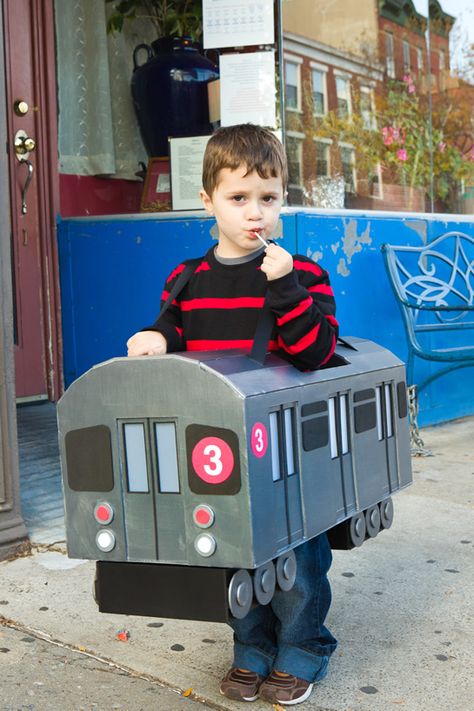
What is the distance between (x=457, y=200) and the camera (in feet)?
19.9

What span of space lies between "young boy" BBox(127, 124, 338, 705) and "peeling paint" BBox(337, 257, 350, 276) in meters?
2.68

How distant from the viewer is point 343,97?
5164mm

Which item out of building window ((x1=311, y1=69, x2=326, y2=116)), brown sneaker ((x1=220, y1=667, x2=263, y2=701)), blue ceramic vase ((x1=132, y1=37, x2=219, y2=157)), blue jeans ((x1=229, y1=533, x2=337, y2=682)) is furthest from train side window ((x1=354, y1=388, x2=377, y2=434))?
blue ceramic vase ((x1=132, y1=37, x2=219, y2=157))

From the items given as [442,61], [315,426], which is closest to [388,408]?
[315,426]

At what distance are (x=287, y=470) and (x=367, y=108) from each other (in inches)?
148

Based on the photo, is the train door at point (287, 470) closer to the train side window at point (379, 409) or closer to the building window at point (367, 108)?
the train side window at point (379, 409)

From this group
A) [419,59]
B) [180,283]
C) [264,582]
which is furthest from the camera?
[419,59]

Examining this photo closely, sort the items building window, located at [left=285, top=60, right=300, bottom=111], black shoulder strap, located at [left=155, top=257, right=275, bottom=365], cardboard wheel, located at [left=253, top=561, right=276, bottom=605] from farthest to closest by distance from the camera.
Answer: building window, located at [left=285, top=60, right=300, bottom=111] < black shoulder strap, located at [left=155, top=257, right=275, bottom=365] < cardboard wheel, located at [left=253, top=561, right=276, bottom=605]

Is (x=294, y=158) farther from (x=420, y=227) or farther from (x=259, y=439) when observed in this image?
(x=259, y=439)

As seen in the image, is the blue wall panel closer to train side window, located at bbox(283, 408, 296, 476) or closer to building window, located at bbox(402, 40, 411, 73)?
building window, located at bbox(402, 40, 411, 73)

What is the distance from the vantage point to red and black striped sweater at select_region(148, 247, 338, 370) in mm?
2082

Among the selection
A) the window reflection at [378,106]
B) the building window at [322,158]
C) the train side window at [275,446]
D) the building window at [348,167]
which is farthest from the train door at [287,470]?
the building window at [348,167]

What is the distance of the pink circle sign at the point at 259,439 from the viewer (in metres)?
1.85

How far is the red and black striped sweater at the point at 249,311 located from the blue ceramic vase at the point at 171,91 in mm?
3140
